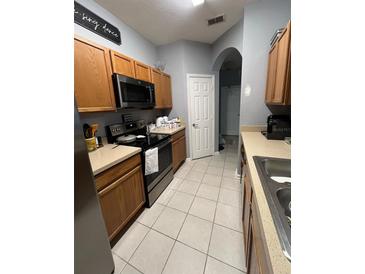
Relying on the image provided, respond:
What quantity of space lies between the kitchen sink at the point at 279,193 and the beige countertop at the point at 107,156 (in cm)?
116

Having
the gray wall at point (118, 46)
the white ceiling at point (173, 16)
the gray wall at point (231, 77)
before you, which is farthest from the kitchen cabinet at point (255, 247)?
the gray wall at point (231, 77)

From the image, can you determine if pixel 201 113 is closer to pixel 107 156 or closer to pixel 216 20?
pixel 216 20

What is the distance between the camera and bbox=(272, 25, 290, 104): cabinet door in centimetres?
126

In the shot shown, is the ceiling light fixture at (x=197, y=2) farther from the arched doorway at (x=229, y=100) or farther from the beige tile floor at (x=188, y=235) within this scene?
the arched doorway at (x=229, y=100)

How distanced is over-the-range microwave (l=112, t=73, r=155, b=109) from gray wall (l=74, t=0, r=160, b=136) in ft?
1.21

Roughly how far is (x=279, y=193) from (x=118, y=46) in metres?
2.61

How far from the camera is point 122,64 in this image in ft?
5.99

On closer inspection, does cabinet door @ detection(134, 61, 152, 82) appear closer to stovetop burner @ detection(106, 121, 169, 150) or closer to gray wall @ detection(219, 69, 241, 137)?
stovetop burner @ detection(106, 121, 169, 150)
